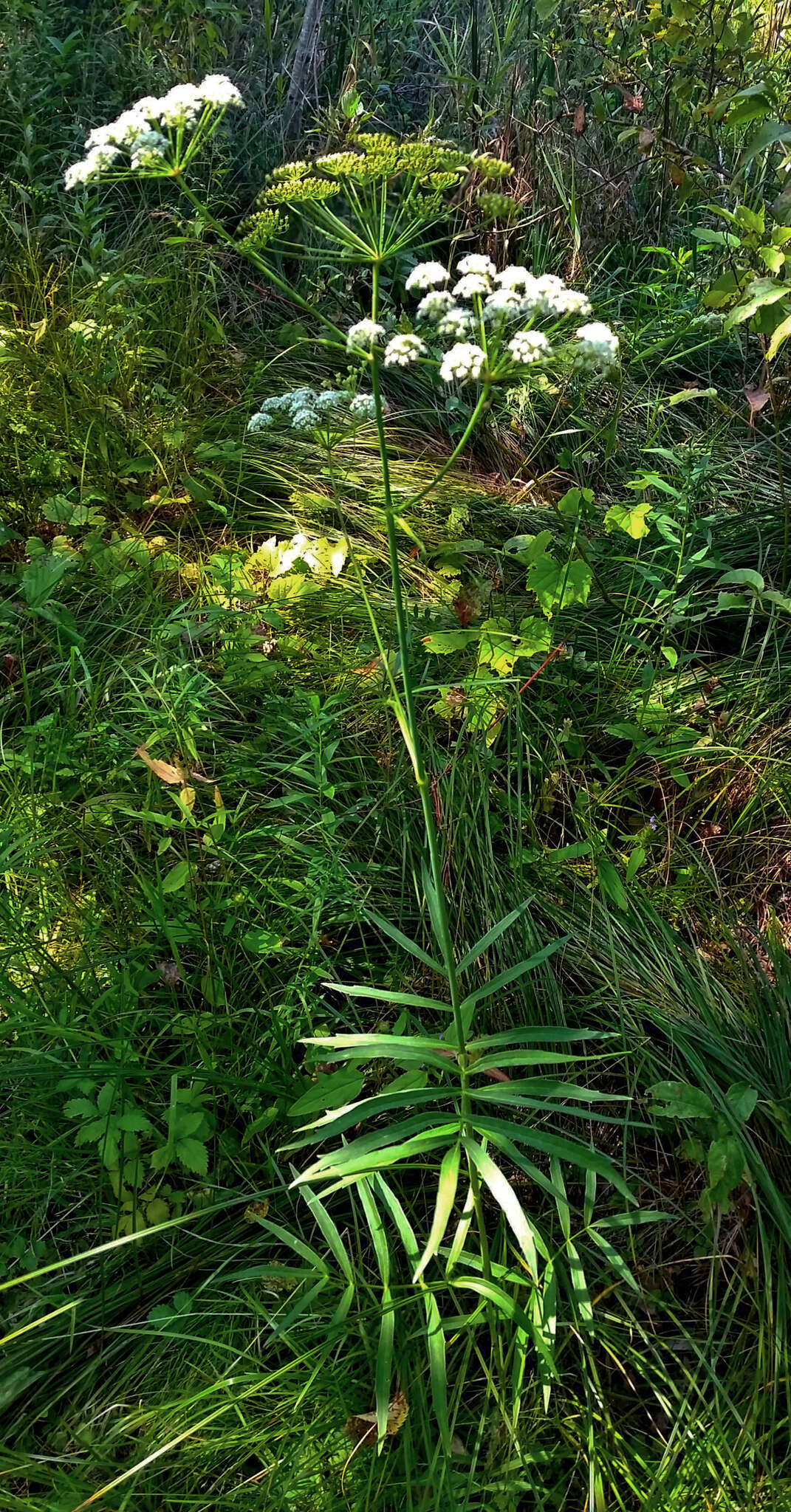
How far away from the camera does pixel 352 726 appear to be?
2229 millimetres

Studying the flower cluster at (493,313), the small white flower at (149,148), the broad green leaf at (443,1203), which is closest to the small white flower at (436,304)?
the flower cluster at (493,313)

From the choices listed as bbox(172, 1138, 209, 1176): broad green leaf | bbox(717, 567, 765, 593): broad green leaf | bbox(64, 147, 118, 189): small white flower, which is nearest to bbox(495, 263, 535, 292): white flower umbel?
bbox(64, 147, 118, 189): small white flower

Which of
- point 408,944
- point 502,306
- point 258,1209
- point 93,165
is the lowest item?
point 258,1209

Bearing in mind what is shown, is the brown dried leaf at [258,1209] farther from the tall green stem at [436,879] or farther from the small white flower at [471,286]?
the small white flower at [471,286]

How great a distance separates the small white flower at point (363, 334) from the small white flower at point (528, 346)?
166mm

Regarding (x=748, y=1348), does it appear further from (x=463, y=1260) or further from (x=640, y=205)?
(x=640, y=205)

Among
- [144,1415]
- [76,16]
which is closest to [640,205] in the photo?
[76,16]

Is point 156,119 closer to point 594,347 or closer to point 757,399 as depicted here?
point 594,347

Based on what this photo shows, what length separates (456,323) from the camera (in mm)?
1270

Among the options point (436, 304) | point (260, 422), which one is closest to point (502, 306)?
point (436, 304)

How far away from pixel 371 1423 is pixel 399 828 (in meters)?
1.02

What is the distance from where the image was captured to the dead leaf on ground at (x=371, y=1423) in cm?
130

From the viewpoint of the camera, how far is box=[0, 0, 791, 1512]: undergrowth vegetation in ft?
A: 4.34

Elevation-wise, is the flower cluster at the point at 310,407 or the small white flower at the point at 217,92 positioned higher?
the small white flower at the point at 217,92
